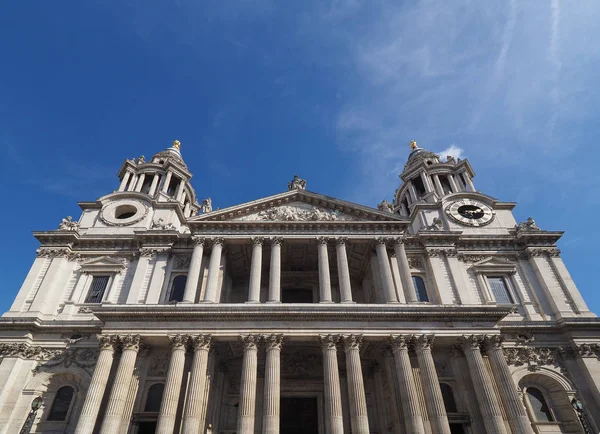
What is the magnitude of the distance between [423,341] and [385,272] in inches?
197

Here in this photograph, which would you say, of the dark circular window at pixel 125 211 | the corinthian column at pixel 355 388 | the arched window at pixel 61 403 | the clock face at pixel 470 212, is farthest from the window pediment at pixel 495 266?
the arched window at pixel 61 403

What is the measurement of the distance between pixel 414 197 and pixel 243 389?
81.9ft

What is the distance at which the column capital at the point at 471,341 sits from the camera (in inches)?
883

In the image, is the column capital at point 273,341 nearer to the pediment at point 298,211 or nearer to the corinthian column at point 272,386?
the corinthian column at point 272,386

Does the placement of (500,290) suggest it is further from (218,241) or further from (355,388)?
(218,241)

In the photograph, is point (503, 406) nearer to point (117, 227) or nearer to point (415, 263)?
point (415, 263)

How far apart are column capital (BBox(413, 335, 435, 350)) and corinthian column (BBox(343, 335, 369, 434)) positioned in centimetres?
320

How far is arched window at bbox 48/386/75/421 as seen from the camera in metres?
23.3

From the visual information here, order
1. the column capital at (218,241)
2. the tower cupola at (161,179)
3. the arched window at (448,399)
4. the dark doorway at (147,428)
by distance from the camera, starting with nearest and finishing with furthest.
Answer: the dark doorway at (147,428), the arched window at (448,399), the column capital at (218,241), the tower cupola at (161,179)

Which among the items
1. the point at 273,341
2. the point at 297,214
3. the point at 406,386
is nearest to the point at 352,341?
the point at 406,386

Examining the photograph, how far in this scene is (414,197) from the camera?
38250 mm

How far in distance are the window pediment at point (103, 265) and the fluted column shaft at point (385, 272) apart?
18.4 metres

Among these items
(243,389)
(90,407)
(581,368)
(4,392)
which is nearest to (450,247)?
(581,368)

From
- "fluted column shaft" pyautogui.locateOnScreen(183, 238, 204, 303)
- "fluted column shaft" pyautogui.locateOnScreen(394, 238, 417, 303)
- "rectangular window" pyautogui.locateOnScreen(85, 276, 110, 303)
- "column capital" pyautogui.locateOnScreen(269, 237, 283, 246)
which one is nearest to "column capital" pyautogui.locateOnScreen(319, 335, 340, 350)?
"fluted column shaft" pyautogui.locateOnScreen(394, 238, 417, 303)
